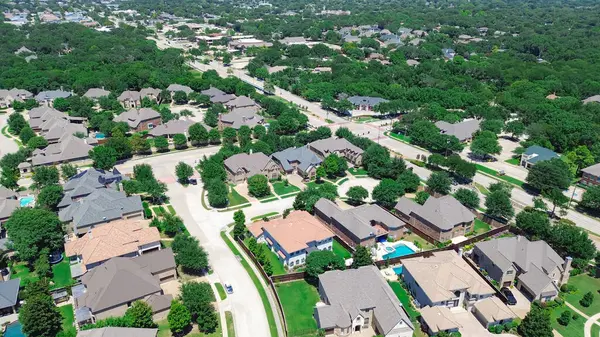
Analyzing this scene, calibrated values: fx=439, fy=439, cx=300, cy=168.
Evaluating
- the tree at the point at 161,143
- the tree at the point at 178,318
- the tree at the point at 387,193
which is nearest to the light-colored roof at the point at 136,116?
the tree at the point at 161,143

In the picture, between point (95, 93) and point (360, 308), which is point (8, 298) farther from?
point (95, 93)

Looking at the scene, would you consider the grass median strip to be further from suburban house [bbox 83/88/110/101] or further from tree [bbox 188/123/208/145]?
suburban house [bbox 83/88/110/101]

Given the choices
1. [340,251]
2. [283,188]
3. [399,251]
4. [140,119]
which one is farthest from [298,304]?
[140,119]

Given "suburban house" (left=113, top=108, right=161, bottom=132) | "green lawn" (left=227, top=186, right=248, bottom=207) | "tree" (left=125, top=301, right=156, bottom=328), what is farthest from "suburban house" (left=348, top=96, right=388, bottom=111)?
"tree" (left=125, top=301, right=156, bottom=328)

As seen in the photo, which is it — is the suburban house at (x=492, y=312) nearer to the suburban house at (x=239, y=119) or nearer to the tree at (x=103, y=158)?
the tree at (x=103, y=158)

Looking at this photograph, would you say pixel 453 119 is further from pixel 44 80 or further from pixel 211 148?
pixel 44 80
